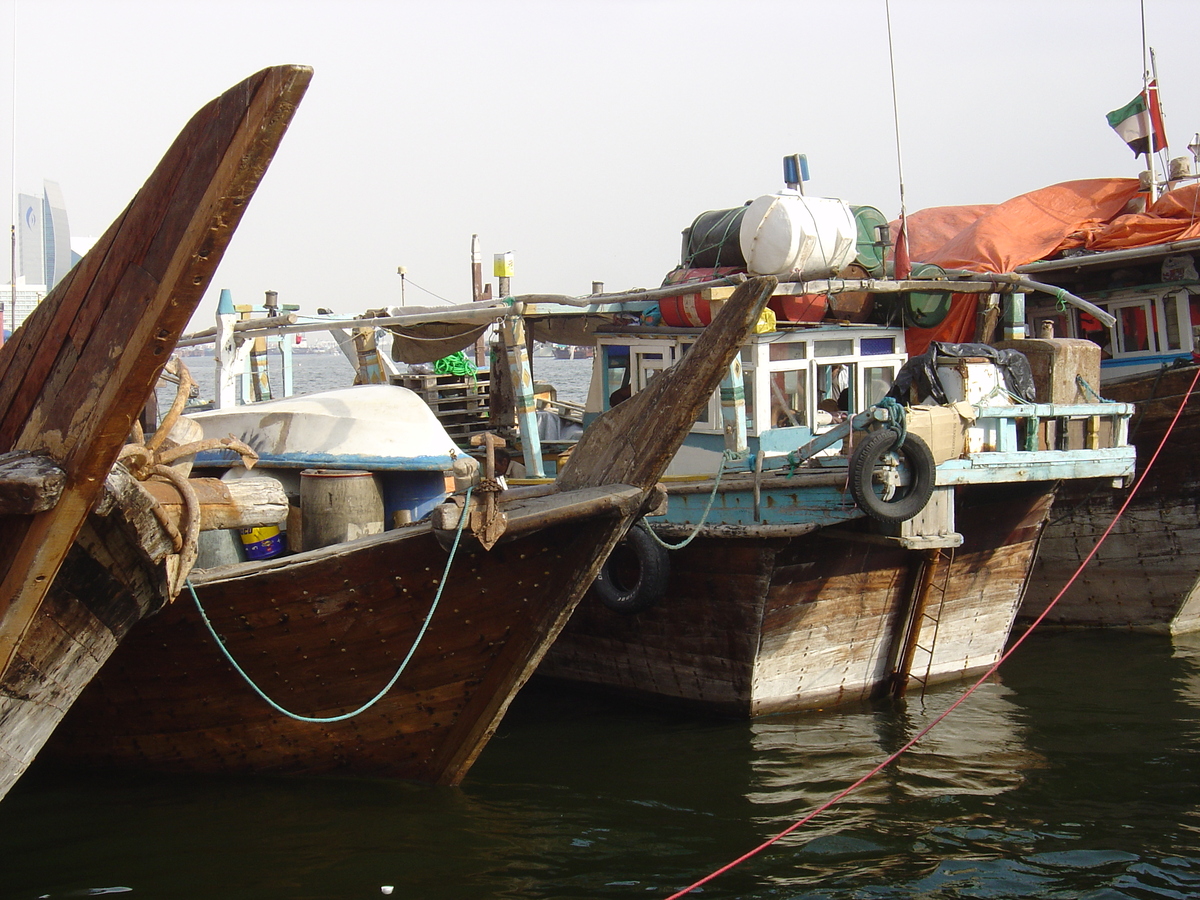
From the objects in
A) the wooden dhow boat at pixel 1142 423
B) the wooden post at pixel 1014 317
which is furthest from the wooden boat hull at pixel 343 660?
the wooden dhow boat at pixel 1142 423

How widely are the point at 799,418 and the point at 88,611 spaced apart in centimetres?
641

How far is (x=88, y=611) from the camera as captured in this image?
13.5 ft

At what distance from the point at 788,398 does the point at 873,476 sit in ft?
6.45

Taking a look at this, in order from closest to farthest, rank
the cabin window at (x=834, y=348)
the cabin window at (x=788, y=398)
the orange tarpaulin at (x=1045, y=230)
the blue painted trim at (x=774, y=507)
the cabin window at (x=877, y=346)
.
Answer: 1. the blue painted trim at (x=774, y=507)
2. the cabin window at (x=788, y=398)
3. the cabin window at (x=834, y=348)
4. the cabin window at (x=877, y=346)
5. the orange tarpaulin at (x=1045, y=230)

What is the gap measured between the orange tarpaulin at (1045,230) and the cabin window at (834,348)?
1475 millimetres

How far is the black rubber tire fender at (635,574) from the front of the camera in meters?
8.16

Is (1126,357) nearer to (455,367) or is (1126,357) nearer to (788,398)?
(788,398)

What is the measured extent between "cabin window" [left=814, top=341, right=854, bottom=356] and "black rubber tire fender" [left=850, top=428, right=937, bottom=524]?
78.8 inches

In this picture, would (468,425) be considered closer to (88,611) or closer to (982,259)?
(982,259)

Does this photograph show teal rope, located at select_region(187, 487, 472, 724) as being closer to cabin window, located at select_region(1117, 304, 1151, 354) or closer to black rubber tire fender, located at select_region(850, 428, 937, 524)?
black rubber tire fender, located at select_region(850, 428, 937, 524)

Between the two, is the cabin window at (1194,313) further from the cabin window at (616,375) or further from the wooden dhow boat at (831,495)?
the cabin window at (616,375)

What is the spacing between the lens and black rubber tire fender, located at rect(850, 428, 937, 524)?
7348mm

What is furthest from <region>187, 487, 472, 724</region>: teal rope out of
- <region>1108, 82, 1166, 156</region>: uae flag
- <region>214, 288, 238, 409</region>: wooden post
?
<region>1108, 82, 1166, 156</region>: uae flag

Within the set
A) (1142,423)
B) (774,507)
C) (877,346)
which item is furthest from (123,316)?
Answer: (1142,423)
